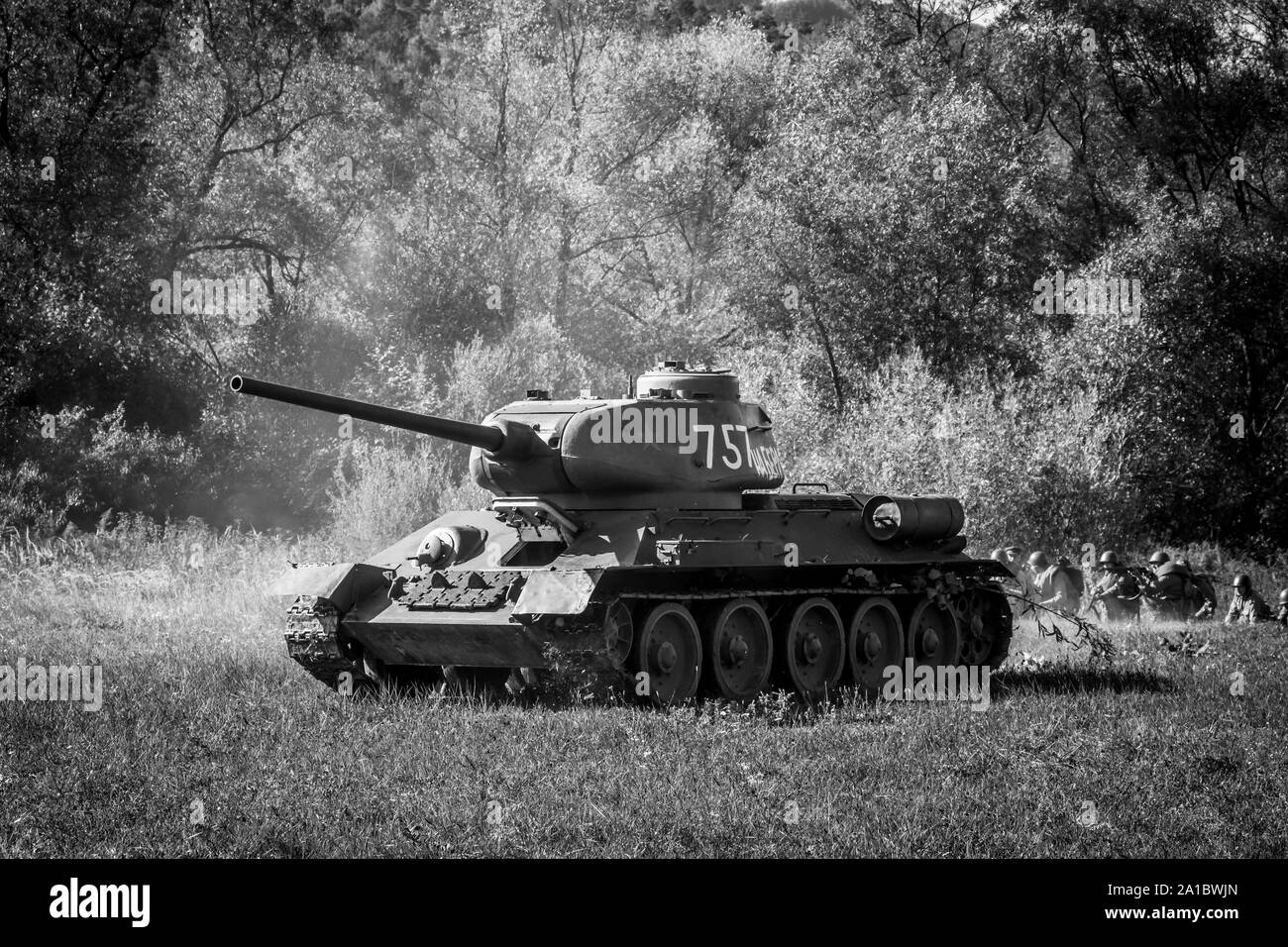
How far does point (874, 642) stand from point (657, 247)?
110 ft

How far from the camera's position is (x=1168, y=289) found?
36219 millimetres

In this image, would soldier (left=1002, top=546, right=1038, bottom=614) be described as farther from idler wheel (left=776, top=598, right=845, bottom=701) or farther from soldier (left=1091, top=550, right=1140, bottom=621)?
idler wheel (left=776, top=598, right=845, bottom=701)

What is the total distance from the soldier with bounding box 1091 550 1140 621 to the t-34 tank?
21.5 feet

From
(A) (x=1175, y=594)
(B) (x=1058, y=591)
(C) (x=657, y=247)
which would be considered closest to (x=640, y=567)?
(B) (x=1058, y=591)

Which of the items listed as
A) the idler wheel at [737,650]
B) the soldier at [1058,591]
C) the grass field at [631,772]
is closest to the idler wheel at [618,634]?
the grass field at [631,772]

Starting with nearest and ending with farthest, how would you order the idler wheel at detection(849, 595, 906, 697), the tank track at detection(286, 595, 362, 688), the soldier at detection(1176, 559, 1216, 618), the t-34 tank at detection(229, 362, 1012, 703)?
1. the t-34 tank at detection(229, 362, 1012, 703)
2. the tank track at detection(286, 595, 362, 688)
3. the idler wheel at detection(849, 595, 906, 697)
4. the soldier at detection(1176, 559, 1216, 618)

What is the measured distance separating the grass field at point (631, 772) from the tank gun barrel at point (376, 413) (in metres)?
2.35

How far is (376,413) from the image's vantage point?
13602 mm

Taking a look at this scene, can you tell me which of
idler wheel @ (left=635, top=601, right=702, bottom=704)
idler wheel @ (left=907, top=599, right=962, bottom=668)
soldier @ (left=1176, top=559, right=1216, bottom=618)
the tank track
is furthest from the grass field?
soldier @ (left=1176, top=559, right=1216, bottom=618)

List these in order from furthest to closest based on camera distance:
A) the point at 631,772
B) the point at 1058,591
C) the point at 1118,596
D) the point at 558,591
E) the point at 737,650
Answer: the point at 1118,596 → the point at 1058,591 → the point at 737,650 → the point at 558,591 → the point at 631,772

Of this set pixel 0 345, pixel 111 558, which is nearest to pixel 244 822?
pixel 111 558

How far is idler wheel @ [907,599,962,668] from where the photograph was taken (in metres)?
16.8

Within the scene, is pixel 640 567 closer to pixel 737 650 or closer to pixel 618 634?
pixel 618 634
